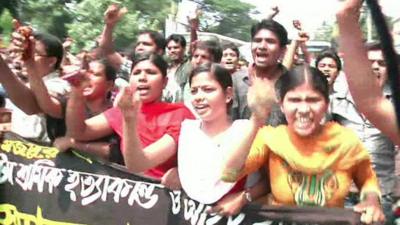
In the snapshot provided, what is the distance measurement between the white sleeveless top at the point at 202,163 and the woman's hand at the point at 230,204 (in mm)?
27

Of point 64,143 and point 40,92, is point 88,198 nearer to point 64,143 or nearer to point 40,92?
point 64,143

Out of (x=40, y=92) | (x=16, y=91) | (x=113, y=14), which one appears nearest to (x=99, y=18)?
(x=113, y=14)

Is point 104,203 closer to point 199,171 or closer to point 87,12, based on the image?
point 199,171

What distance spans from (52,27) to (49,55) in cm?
1340

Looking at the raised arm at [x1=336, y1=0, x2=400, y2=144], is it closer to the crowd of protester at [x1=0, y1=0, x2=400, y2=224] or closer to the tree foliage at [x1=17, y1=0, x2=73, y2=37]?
the crowd of protester at [x1=0, y1=0, x2=400, y2=224]

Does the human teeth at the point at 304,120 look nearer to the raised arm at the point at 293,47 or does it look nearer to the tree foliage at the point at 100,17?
the raised arm at the point at 293,47

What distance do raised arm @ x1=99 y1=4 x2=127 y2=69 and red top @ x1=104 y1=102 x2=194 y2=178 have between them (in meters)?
1.46

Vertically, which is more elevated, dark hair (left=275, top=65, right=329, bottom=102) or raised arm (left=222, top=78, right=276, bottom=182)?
dark hair (left=275, top=65, right=329, bottom=102)

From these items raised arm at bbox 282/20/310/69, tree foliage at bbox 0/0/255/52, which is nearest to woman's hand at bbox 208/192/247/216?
raised arm at bbox 282/20/310/69

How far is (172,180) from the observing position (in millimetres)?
3082

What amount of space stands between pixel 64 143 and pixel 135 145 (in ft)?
2.72

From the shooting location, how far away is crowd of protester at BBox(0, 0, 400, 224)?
2.59 meters

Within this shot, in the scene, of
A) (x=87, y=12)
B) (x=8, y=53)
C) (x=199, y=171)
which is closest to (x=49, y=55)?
(x=8, y=53)

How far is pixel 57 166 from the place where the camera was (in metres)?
3.62
